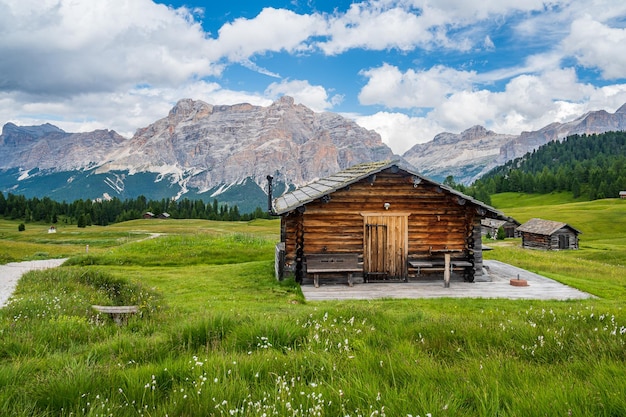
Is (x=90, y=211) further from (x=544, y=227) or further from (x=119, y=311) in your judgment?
(x=119, y=311)

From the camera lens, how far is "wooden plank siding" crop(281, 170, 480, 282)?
63.8 ft

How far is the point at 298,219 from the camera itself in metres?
19.5

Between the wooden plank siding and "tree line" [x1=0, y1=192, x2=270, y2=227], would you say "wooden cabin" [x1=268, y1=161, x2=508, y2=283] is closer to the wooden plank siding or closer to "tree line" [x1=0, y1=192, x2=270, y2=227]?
the wooden plank siding

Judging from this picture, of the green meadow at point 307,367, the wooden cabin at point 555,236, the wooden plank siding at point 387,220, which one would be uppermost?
the wooden plank siding at point 387,220

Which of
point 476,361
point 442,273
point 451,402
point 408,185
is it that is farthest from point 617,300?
point 451,402

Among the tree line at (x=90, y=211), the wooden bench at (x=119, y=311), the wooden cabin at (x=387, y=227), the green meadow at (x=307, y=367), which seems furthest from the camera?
the tree line at (x=90, y=211)

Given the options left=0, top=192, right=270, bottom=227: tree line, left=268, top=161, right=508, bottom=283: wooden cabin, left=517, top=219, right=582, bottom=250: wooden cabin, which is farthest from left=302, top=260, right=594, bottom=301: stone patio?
left=0, top=192, right=270, bottom=227: tree line

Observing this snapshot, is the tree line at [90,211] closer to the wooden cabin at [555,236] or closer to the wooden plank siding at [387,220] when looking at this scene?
the wooden cabin at [555,236]

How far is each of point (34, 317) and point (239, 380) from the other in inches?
286

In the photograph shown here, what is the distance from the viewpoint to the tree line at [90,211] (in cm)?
14188

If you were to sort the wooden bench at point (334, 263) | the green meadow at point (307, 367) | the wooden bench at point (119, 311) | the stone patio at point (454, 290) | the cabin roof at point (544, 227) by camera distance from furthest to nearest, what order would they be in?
1. the cabin roof at point (544, 227)
2. the wooden bench at point (334, 263)
3. the stone patio at point (454, 290)
4. the wooden bench at point (119, 311)
5. the green meadow at point (307, 367)

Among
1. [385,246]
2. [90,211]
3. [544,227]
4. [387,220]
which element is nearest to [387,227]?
[387,220]

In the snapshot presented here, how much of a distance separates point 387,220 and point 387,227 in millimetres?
348

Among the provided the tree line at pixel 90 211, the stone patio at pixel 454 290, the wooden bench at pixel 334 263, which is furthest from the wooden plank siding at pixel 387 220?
the tree line at pixel 90 211
